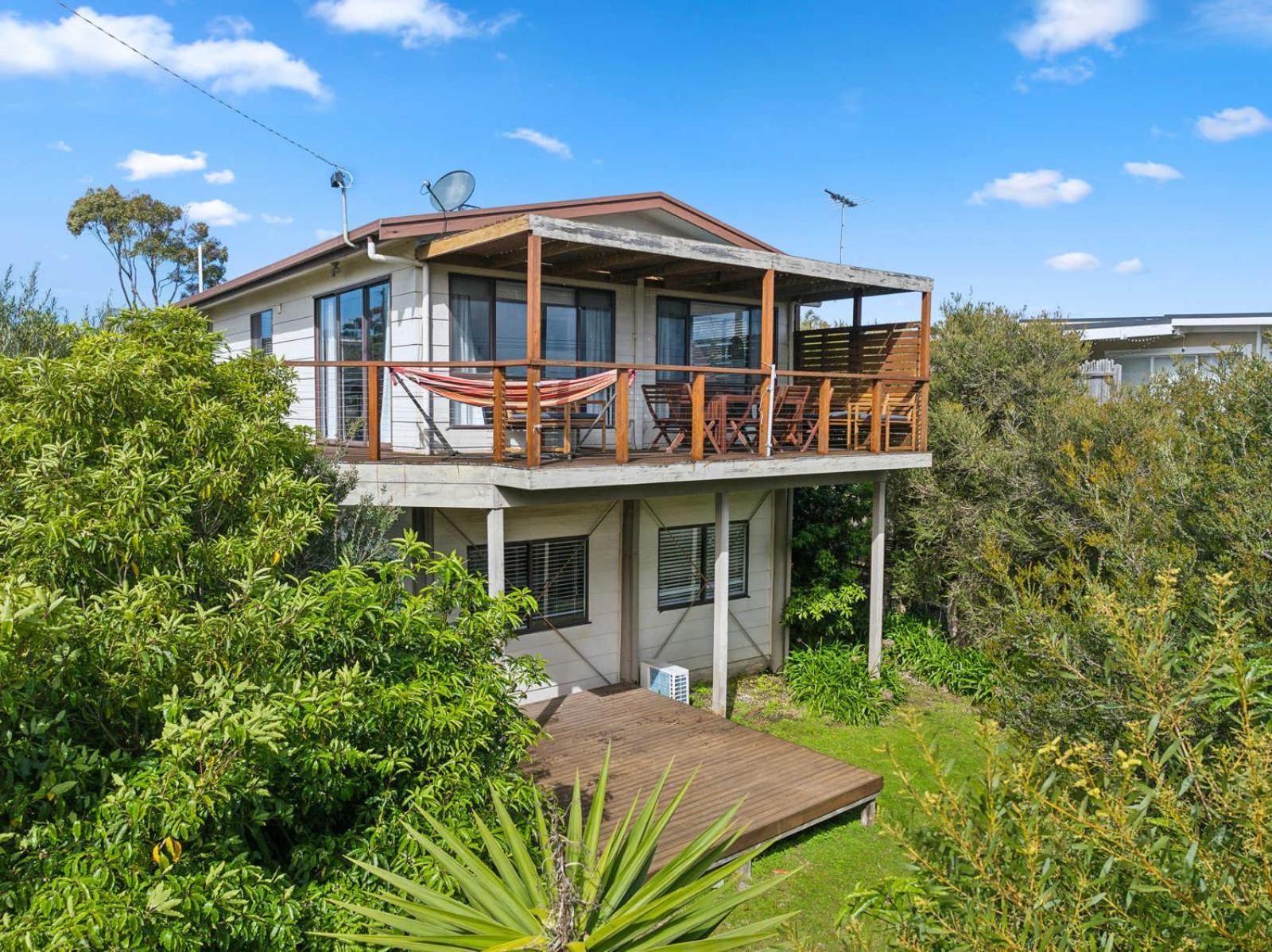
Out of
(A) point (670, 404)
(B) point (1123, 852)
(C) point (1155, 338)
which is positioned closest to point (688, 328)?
(A) point (670, 404)

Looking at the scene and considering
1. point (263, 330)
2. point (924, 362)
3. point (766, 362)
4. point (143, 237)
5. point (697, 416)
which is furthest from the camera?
point (143, 237)

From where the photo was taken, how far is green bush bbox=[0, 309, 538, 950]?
3.47m

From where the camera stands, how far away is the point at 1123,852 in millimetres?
2406

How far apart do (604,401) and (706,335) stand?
2.16 m

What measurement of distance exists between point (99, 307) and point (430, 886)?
1218 centimetres

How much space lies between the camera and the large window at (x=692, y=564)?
1195cm

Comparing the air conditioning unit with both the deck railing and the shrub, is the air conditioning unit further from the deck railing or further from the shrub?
→ the shrub

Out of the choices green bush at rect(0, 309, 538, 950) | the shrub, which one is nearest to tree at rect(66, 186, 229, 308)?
green bush at rect(0, 309, 538, 950)

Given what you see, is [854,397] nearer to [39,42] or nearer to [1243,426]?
[1243,426]

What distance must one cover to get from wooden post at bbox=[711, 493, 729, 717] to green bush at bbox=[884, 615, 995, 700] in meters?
3.90

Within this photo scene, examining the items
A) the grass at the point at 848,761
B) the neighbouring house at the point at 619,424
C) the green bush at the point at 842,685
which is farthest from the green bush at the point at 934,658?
the neighbouring house at the point at 619,424

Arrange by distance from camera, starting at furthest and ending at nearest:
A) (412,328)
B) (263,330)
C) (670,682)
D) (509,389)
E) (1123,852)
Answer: (263,330) → (670,682) → (412,328) → (509,389) → (1123,852)

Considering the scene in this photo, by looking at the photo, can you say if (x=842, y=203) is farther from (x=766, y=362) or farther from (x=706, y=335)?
(x=766, y=362)

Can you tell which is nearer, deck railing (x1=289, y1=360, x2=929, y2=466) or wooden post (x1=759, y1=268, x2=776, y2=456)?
deck railing (x1=289, y1=360, x2=929, y2=466)
